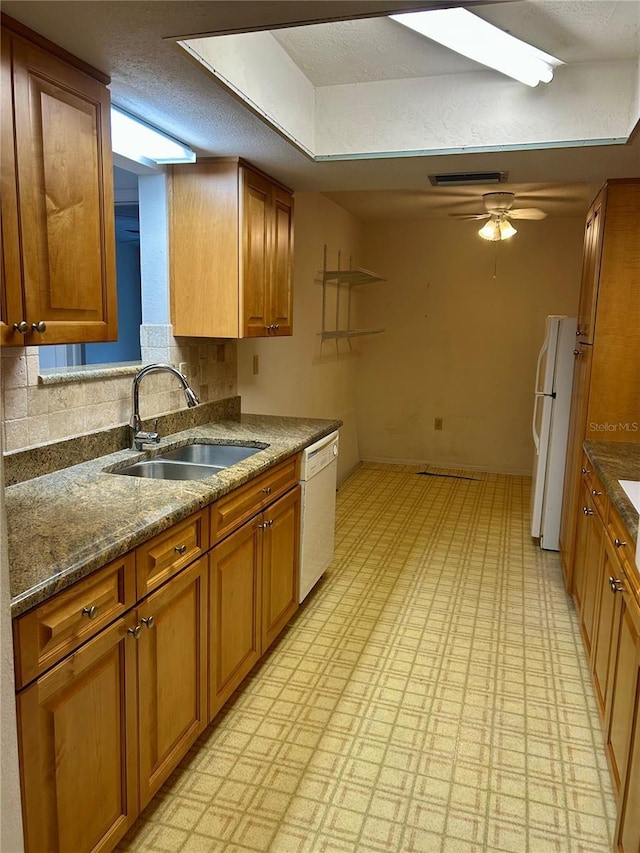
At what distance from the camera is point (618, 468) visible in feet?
7.98

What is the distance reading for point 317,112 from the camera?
2.68 m

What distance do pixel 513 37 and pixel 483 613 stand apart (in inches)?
99.8

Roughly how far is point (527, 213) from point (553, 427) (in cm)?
218

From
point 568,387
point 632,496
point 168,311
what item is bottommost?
point 632,496

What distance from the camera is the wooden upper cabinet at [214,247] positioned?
271 centimetres

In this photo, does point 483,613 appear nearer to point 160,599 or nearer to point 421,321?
point 160,599

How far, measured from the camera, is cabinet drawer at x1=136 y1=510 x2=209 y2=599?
161 centimetres

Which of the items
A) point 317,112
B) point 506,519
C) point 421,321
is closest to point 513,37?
point 317,112

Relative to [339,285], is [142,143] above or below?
above

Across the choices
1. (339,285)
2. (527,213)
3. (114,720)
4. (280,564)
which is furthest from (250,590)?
(527,213)

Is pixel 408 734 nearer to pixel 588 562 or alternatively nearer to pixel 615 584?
pixel 615 584

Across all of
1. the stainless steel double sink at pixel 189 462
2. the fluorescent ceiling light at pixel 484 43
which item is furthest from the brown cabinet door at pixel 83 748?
the fluorescent ceiling light at pixel 484 43

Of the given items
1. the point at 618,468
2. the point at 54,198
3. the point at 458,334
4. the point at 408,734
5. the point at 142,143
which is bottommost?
the point at 408,734

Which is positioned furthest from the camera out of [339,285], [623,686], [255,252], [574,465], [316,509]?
[339,285]
